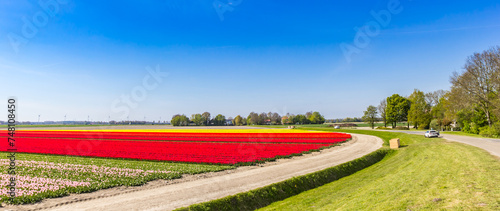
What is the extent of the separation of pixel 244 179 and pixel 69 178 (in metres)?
12.9

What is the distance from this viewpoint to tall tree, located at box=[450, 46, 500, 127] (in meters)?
48.9

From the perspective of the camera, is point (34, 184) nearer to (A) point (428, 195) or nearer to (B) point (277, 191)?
(B) point (277, 191)

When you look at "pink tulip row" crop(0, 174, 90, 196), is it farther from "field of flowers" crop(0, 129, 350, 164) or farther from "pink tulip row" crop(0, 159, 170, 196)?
"field of flowers" crop(0, 129, 350, 164)

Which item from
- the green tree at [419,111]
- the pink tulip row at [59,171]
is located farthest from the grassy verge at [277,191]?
the green tree at [419,111]

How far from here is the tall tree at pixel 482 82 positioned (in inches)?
1925

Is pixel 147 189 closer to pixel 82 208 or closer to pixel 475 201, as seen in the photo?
pixel 82 208

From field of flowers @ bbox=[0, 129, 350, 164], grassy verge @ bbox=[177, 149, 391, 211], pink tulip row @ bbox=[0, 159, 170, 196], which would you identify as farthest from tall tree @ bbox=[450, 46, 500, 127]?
pink tulip row @ bbox=[0, 159, 170, 196]

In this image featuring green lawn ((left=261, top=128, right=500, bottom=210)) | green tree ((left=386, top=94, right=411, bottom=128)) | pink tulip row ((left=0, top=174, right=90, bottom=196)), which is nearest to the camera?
green lawn ((left=261, top=128, right=500, bottom=210))

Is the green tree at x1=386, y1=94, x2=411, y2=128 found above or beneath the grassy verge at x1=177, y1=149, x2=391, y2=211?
above

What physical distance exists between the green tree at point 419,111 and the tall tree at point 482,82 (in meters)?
39.7

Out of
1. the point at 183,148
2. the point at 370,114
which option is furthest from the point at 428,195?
the point at 370,114

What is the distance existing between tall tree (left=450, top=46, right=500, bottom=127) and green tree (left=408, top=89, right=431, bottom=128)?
39709 millimetres

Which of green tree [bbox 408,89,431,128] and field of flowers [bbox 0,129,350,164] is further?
green tree [bbox 408,89,431,128]

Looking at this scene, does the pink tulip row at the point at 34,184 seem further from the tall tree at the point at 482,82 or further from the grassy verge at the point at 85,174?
the tall tree at the point at 482,82
